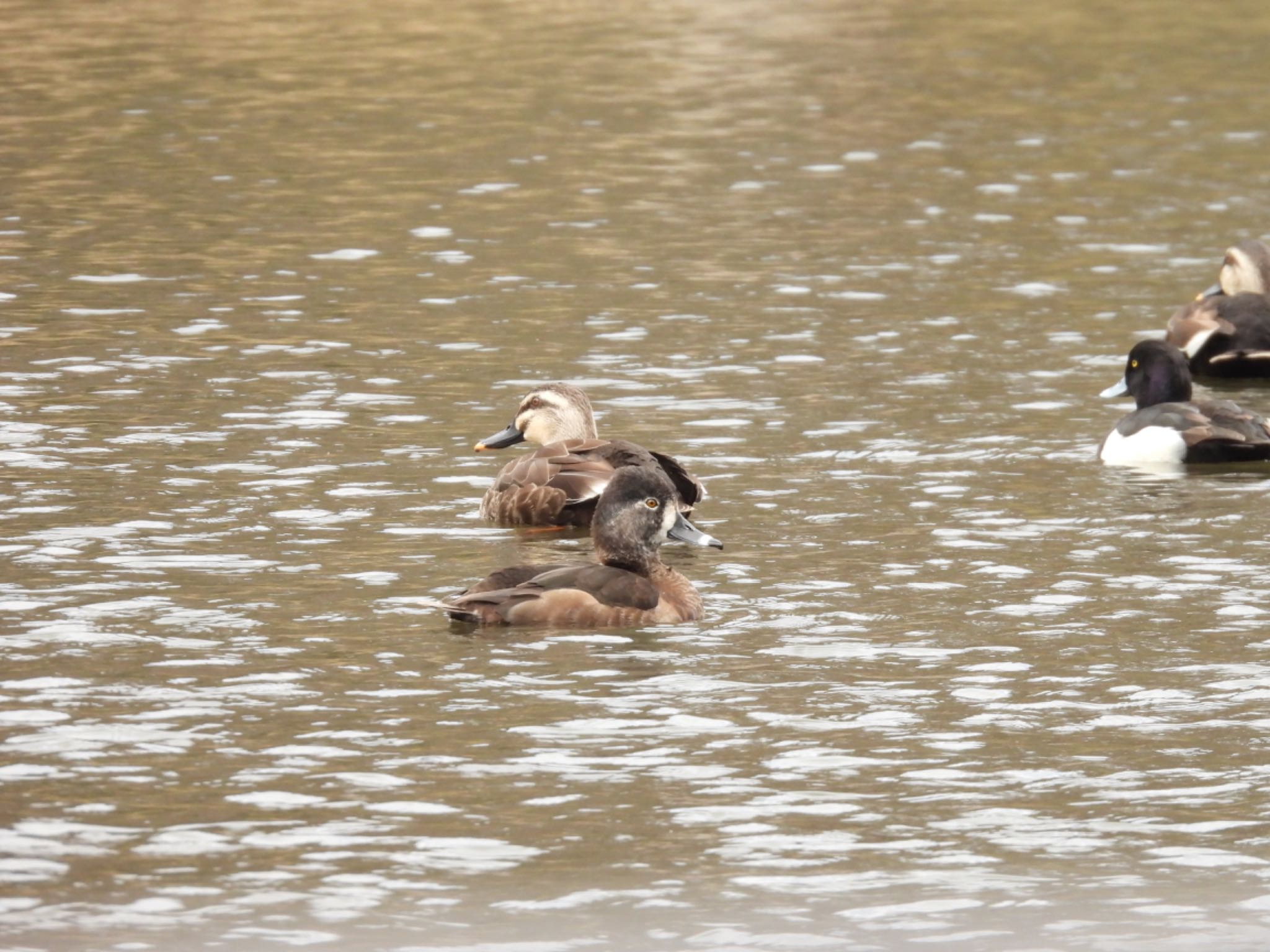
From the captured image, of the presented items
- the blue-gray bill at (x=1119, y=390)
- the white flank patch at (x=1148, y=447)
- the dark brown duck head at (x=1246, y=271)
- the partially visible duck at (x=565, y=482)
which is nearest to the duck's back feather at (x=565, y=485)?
the partially visible duck at (x=565, y=482)

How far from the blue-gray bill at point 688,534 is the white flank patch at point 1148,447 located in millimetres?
4162

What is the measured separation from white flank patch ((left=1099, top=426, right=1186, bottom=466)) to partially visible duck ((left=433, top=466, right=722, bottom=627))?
4.28 m

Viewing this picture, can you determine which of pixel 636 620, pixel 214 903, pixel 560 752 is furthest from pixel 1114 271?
pixel 214 903

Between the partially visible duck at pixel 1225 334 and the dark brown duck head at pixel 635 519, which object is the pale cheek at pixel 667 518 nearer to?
the dark brown duck head at pixel 635 519

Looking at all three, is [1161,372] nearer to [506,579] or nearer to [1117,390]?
[1117,390]

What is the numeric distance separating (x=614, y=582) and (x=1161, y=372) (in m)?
6.10

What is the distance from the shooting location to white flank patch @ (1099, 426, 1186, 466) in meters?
16.1

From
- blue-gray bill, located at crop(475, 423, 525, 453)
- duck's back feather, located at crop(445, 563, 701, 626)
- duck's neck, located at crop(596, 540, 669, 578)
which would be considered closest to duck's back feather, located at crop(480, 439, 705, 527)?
blue-gray bill, located at crop(475, 423, 525, 453)

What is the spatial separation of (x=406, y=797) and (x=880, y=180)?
1933 centimetres

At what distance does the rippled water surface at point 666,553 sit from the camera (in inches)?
352

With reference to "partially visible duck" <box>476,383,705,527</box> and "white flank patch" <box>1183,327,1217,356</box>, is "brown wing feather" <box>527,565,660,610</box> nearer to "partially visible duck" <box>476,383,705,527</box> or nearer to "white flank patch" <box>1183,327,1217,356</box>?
"partially visible duck" <box>476,383,705,527</box>

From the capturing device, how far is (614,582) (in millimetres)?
12312

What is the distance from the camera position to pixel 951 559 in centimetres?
1365

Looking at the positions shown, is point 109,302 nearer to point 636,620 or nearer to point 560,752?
point 636,620
